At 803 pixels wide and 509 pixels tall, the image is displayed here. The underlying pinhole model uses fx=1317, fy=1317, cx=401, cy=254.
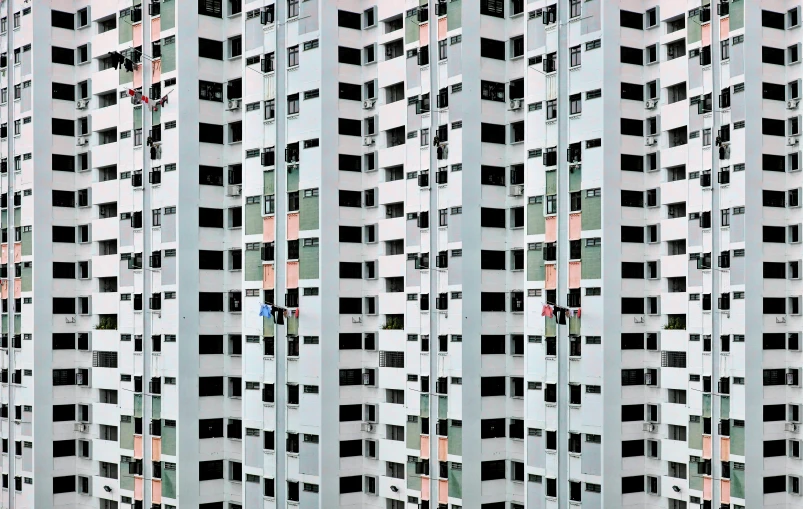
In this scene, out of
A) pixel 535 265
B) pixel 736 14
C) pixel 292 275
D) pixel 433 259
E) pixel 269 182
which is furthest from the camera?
pixel 269 182

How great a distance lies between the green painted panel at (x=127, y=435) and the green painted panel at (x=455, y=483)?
42.8ft

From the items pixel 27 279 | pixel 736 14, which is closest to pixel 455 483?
pixel 736 14

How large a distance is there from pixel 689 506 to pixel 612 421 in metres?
3.65

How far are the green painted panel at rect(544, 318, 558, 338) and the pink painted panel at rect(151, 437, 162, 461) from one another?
15091mm

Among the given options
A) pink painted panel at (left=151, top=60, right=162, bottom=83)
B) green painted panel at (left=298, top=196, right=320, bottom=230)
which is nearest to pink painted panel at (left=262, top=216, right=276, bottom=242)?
green painted panel at (left=298, top=196, right=320, bottom=230)

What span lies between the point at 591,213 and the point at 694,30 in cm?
672

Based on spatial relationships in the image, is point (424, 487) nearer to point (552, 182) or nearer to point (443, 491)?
point (443, 491)

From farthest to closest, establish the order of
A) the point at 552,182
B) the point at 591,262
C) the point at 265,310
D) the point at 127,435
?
the point at 127,435
the point at 265,310
the point at 552,182
the point at 591,262

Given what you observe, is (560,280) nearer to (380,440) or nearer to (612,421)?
(612,421)

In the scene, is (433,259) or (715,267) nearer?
(715,267)

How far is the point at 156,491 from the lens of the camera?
4856 cm

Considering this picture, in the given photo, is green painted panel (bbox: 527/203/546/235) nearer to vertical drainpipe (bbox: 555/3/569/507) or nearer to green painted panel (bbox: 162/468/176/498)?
vertical drainpipe (bbox: 555/3/569/507)

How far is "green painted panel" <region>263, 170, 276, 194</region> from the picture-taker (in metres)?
46.4

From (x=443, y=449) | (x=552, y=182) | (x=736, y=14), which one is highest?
(x=736, y=14)
